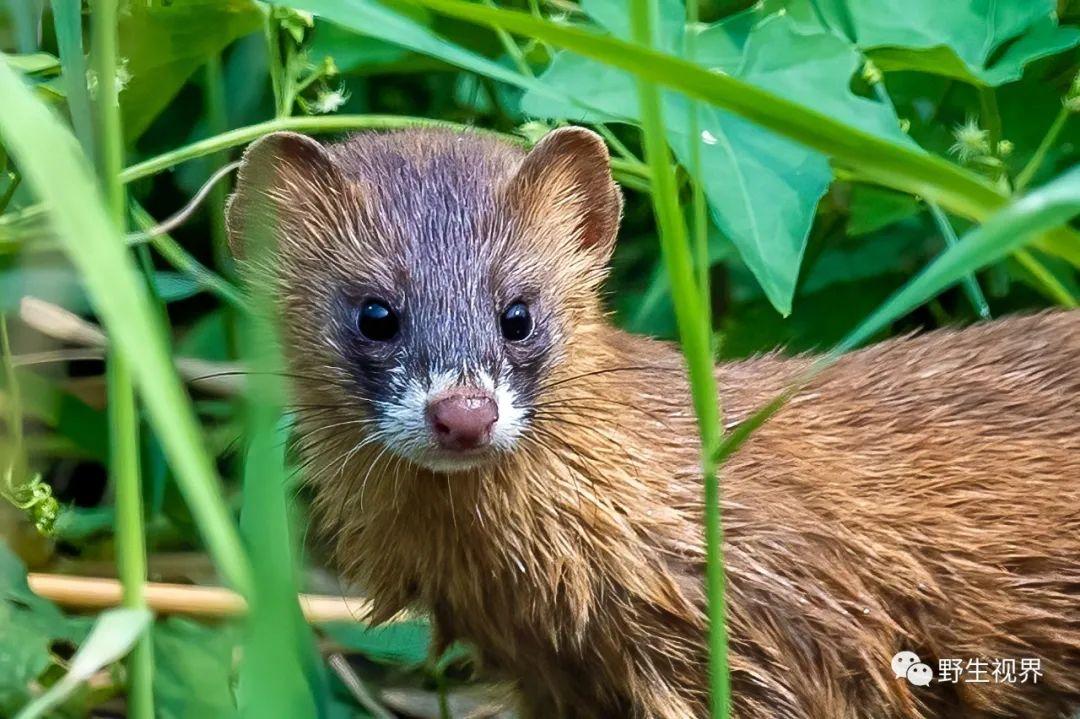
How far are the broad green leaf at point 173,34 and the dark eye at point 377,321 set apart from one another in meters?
0.52

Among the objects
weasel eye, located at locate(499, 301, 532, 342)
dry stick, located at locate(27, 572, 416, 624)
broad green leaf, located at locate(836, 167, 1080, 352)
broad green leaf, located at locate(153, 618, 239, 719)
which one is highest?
weasel eye, located at locate(499, 301, 532, 342)

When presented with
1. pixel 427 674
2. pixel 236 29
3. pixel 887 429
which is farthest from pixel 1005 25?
pixel 427 674

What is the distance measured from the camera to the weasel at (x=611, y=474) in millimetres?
1526

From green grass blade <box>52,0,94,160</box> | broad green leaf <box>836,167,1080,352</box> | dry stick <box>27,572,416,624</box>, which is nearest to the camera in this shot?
broad green leaf <box>836,167,1080,352</box>

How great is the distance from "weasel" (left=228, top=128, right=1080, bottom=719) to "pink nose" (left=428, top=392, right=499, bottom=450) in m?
0.06

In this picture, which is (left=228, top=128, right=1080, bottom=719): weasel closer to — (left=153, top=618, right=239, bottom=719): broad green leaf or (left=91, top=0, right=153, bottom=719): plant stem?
(left=153, top=618, right=239, bottom=719): broad green leaf

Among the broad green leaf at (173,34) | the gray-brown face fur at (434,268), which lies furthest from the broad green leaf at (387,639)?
the broad green leaf at (173,34)

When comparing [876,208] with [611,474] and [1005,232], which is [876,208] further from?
[1005,232]

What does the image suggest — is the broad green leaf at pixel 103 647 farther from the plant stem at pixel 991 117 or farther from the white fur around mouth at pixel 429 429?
the plant stem at pixel 991 117

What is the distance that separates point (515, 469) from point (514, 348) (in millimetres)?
159

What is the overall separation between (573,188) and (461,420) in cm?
45

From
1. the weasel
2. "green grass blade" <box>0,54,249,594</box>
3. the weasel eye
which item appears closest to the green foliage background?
"green grass blade" <box>0,54,249,594</box>

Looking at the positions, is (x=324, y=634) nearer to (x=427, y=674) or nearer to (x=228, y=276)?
(x=427, y=674)

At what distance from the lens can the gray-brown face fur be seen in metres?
1.41
